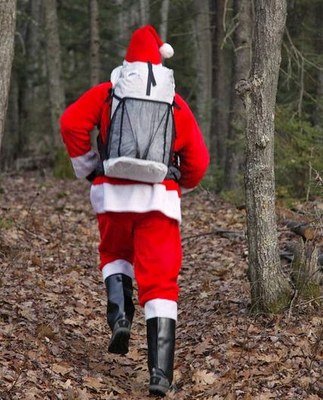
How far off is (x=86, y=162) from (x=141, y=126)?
0.66 metres

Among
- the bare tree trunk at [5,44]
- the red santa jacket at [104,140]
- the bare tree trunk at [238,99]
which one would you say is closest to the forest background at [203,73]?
the bare tree trunk at [238,99]

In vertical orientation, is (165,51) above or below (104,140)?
above

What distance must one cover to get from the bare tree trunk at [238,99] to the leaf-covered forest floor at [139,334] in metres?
3.77

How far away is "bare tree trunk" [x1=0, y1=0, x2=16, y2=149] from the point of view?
7.31 meters

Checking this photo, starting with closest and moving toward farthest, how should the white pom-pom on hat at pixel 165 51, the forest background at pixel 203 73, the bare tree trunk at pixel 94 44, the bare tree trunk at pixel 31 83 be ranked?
the white pom-pom on hat at pixel 165 51, the forest background at pixel 203 73, the bare tree trunk at pixel 94 44, the bare tree trunk at pixel 31 83

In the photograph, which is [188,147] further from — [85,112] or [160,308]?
[160,308]

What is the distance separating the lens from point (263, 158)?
6.05 metres

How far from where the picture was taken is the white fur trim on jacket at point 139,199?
5.21m

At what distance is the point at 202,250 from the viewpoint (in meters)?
9.63

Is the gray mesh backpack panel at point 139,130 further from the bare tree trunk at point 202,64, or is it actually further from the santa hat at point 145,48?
the bare tree trunk at point 202,64

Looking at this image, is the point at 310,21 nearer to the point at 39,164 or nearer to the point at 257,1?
the point at 39,164

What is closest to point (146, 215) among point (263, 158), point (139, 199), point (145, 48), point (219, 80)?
point (139, 199)

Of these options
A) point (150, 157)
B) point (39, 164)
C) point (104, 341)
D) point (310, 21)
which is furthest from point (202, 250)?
point (39, 164)

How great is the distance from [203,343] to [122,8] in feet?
58.9
